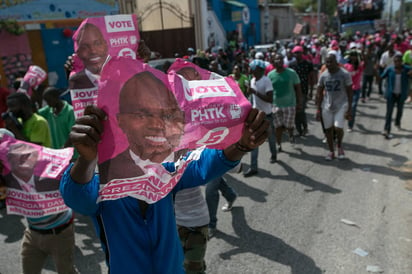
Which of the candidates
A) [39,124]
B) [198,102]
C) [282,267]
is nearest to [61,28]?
[39,124]

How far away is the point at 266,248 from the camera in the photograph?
12.9ft

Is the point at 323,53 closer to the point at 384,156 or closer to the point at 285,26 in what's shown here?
the point at 384,156

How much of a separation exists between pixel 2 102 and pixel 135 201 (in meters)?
5.89

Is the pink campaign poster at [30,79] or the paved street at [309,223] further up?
the pink campaign poster at [30,79]

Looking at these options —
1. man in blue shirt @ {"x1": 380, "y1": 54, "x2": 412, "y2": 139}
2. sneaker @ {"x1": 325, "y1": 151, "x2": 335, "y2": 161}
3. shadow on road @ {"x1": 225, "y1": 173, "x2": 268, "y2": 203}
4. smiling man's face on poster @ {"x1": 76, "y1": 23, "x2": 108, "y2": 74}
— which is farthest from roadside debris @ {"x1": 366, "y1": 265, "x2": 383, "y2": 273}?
man in blue shirt @ {"x1": 380, "y1": 54, "x2": 412, "y2": 139}

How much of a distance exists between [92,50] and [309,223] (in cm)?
311

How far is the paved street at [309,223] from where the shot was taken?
144 inches

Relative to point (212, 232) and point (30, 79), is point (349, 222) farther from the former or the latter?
point (30, 79)

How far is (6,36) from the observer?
11703 mm

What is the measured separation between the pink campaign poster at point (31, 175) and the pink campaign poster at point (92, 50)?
53 cm

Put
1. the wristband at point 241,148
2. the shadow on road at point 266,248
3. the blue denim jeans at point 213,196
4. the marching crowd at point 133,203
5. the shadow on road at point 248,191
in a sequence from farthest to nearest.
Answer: the shadow on road at point 248,191, the blue denim jeans at point 213,196, the shadow on road at point 266,248, the wristband at point 241,148, the marching crowd at point 133,203

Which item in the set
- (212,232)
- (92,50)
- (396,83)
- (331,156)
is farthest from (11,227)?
(396,83)

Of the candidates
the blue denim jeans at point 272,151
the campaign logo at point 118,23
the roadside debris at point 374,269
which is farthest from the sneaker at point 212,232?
the campaign logo at point 118,23

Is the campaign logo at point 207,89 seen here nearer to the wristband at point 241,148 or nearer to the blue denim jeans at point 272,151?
the wristband at point 241,148
